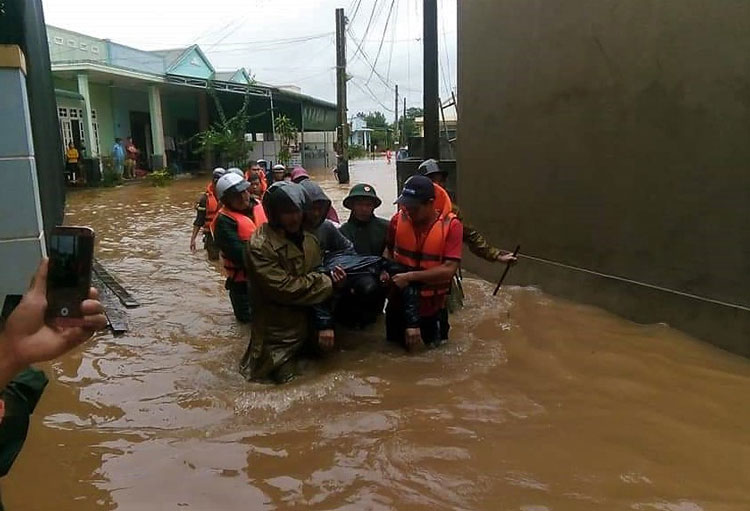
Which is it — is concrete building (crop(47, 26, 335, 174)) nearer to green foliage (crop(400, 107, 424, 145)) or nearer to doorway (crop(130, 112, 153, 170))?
doorway (crop(130, 112, 153, 170))

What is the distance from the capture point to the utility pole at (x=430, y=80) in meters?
9.91

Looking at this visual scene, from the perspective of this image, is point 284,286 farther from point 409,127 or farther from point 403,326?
point 409,127

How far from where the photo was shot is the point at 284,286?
14.5ft

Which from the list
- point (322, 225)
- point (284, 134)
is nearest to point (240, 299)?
point (322, 225)

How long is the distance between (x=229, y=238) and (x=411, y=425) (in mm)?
2520

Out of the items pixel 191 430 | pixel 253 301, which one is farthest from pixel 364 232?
pixel 191 430

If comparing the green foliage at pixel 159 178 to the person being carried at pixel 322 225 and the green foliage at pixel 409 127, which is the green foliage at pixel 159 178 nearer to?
the green foliage at pixel 409 127

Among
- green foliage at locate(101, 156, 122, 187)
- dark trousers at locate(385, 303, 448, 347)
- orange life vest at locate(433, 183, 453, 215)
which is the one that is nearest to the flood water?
dark trousers at locate(385, 303, 448, 347)

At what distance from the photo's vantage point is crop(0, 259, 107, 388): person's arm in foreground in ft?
5.01

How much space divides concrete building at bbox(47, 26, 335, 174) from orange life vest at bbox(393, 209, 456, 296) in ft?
63.0

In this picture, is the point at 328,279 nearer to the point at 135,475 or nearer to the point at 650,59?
the point at 135,475

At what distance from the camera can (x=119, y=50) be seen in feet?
82.9

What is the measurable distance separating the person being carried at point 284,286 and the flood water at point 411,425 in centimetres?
24

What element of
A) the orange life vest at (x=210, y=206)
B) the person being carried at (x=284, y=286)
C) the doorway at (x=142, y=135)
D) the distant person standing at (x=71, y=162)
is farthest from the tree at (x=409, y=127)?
the person being carried at (x=284, y=286)
